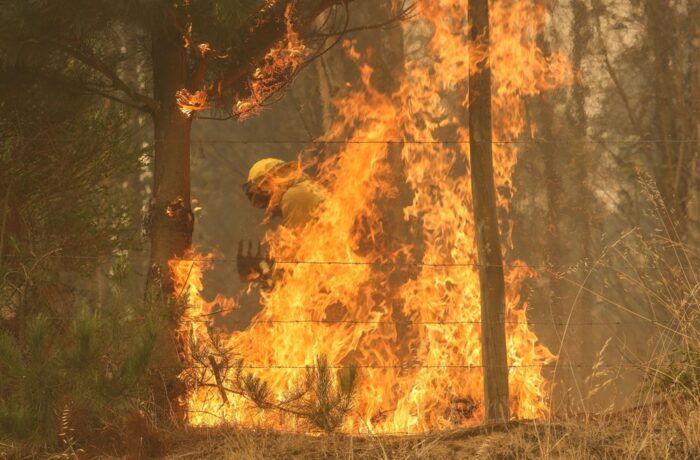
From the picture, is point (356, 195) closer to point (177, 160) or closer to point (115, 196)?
point (177, 160)

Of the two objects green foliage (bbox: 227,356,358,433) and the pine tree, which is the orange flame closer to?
the pine tree

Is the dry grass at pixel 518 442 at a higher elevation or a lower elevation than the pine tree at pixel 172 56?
lower

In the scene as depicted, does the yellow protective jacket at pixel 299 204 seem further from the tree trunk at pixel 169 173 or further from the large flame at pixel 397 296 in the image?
the tree trunk at pixel 169 173

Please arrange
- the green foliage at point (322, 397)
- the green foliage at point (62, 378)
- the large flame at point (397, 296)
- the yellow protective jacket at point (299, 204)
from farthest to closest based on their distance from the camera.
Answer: the yellow protective jacket at point (299, 204)
the large flame at point (397, 296)
the green foliage at point (322, 397)
the green foliage at point (62, 378)

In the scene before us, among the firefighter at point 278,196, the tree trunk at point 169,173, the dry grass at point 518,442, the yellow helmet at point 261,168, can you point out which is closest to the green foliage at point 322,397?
the dry grass at point 518,442

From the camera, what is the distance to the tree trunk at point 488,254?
751 centimetres

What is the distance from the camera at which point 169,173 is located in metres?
7.39

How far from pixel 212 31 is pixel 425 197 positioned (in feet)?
13.3

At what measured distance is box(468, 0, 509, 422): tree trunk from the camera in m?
7.51

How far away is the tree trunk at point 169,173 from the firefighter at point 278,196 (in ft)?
6.02

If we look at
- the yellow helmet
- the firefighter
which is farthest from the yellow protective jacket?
the yellow helmet

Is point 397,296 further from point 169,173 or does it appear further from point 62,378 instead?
point 62,378

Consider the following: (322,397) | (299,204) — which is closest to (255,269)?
(299,204)

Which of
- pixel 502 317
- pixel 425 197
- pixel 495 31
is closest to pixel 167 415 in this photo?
pixel 502 317
